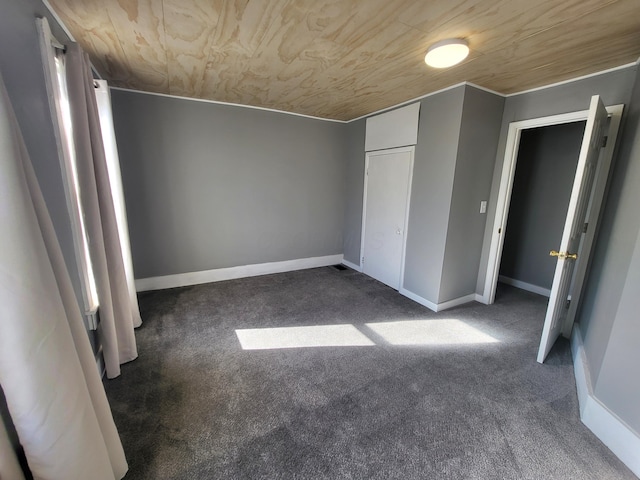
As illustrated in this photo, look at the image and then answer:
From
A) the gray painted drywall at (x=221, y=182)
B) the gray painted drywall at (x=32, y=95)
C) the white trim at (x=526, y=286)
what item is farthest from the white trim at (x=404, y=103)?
the gray painted drywall at (x=32, y=95)

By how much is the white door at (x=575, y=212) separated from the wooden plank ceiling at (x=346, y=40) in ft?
1.66

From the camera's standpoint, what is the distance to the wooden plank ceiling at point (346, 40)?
1531mm

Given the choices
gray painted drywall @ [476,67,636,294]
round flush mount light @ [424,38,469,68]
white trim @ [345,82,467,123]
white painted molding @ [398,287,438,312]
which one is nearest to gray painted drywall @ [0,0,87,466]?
round flush mount light @ [424,38,469,68]

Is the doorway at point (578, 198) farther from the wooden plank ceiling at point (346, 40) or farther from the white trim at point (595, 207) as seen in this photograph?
the wooden plank ceiling at point (346, 40)

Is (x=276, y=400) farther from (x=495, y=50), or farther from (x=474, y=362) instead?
(x=495, y=50)

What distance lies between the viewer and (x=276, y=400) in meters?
1.79

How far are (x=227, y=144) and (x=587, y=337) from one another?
4.15 m

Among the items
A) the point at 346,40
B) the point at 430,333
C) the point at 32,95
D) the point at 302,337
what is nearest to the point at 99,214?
the point at 32,95

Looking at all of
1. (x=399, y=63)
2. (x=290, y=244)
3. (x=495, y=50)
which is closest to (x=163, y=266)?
(x=290, y=244)

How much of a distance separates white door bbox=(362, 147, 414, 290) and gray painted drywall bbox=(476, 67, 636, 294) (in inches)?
37.2

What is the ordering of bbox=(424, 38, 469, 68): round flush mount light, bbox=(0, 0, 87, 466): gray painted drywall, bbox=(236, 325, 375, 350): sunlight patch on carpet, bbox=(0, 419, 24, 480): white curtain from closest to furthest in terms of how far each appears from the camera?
bbox=(0, 419, 24, 480): white curtain, bbox=(0, 0, 87, 466): gray painted drywall, bbox=(424, 38, 469, 68): round flush mount light, bbox=(236, 325, 375, 350): sunlight patch on carpet

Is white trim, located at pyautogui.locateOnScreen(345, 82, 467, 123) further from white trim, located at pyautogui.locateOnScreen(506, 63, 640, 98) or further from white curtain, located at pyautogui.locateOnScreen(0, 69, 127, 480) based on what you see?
white curtain, located at pyautogui.locateOnScreen(0, 69, 127, 480)

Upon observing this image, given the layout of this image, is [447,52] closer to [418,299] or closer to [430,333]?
[430,333]

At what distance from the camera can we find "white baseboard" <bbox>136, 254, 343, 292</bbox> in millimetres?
3485
